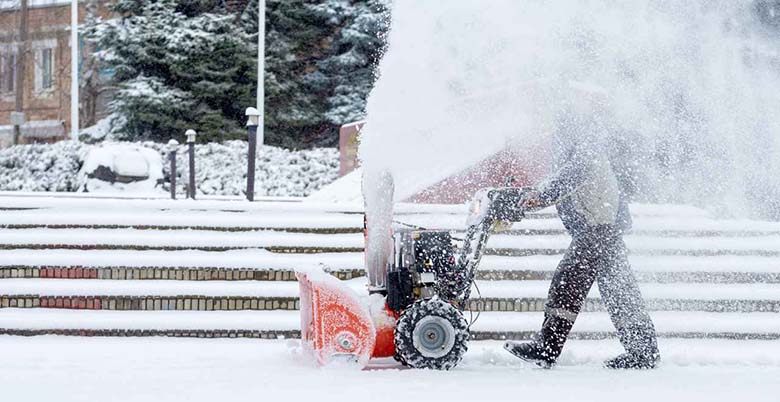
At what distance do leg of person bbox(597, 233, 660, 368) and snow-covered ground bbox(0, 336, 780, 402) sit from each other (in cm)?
13

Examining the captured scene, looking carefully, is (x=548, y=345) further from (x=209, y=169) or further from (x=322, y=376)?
(x=209, y=169)

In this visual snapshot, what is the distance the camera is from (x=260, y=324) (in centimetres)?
653

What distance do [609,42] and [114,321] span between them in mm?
4002

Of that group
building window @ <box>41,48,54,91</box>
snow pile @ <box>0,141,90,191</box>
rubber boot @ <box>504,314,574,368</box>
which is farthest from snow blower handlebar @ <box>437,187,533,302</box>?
building window @ <box>41,48,54,91</box>

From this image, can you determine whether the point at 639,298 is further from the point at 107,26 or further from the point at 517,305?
the point at 107,26

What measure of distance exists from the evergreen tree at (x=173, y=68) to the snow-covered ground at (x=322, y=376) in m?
16.4

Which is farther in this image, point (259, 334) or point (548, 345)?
point (259, 334)

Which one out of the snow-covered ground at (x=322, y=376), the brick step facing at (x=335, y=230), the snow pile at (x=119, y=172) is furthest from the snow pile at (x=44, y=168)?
the snow-covered ground at (x=322, y=376)

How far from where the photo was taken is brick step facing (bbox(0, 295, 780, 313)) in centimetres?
665

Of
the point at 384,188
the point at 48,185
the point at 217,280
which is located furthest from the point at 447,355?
the point at 48,185

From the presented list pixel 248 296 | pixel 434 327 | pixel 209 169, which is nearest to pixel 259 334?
pixel 248 296

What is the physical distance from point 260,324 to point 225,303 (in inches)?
15.1

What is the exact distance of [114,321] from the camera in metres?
6.45

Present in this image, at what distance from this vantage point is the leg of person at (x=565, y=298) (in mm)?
5254
